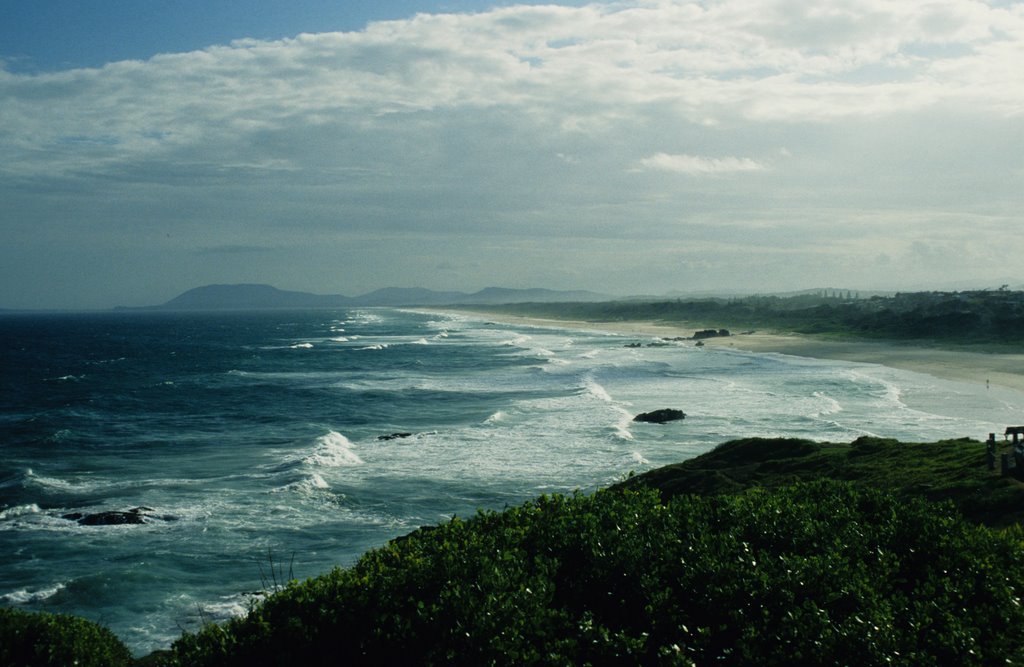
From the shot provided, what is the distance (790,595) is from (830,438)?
28.8 m

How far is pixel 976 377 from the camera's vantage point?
5825 cm

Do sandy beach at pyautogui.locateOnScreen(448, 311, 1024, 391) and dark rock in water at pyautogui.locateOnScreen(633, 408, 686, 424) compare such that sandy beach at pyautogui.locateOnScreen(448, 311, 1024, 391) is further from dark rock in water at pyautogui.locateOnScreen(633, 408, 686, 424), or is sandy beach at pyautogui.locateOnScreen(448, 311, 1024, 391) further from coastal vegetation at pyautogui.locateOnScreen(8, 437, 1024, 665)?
coastal vegetation at pyautogui.locateOnScreen(8, 437, 1024, 665)

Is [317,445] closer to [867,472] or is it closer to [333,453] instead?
[333,453]

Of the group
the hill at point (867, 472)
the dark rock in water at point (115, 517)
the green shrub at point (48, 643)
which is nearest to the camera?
the green shrub at point (48, 643)

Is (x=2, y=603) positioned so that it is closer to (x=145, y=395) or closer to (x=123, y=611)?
(x=123, y=611)

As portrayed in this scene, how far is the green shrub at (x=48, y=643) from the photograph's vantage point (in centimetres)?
1142

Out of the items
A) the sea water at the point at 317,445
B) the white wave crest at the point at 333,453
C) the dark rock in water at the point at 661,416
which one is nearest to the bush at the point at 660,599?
the sea water at the point at 317,445

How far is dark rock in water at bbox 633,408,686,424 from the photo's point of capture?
42.6m

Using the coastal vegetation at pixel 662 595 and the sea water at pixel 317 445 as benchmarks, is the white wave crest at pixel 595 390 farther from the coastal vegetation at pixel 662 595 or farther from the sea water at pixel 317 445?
the coastal vegetation at pixel 662 595

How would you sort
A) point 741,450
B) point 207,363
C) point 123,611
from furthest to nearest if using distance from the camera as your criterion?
1. point 207,363
2. point 741,450
3. point 123,611

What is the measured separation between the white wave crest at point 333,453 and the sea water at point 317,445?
8.2 inches

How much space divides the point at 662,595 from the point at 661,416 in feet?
113

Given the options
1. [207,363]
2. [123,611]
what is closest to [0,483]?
[123,611]

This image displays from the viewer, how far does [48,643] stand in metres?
11.6
